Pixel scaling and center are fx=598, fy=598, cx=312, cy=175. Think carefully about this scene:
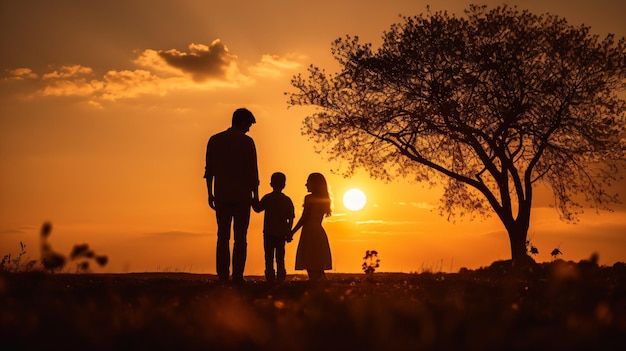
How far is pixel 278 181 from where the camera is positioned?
46.5 ft

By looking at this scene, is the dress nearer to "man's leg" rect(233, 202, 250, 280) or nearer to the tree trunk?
"man's leg" rect(233, 202, 250, 280)

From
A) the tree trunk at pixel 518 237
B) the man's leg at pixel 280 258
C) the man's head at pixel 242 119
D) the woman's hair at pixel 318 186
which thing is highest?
the man's head at pixel 242 119

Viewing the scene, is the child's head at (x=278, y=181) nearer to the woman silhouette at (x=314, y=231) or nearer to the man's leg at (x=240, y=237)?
the woman silhouette at (x=314, y=231)

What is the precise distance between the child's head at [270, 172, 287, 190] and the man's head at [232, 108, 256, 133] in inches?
90.3

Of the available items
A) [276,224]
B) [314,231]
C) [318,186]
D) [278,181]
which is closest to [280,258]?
[276,224]

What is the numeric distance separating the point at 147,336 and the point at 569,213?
80.8 feet

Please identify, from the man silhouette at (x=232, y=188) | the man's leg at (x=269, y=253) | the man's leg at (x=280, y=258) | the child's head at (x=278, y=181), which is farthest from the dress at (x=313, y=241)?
the man silhouette at (x=232, y=188)

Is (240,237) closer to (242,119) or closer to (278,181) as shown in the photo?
(242,119)

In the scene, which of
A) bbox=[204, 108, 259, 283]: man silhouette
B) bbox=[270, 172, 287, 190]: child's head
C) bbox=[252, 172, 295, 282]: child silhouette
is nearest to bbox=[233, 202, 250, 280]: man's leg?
bbox=[204, 108, 259, 283]: man silhouette

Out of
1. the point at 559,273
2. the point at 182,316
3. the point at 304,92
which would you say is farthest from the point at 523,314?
the point at 304,92

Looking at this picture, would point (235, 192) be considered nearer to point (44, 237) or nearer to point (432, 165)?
point (44, 237)

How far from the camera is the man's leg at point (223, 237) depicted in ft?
37.9

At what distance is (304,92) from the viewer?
84.8 feet

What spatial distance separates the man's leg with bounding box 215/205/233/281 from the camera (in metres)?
11.5
